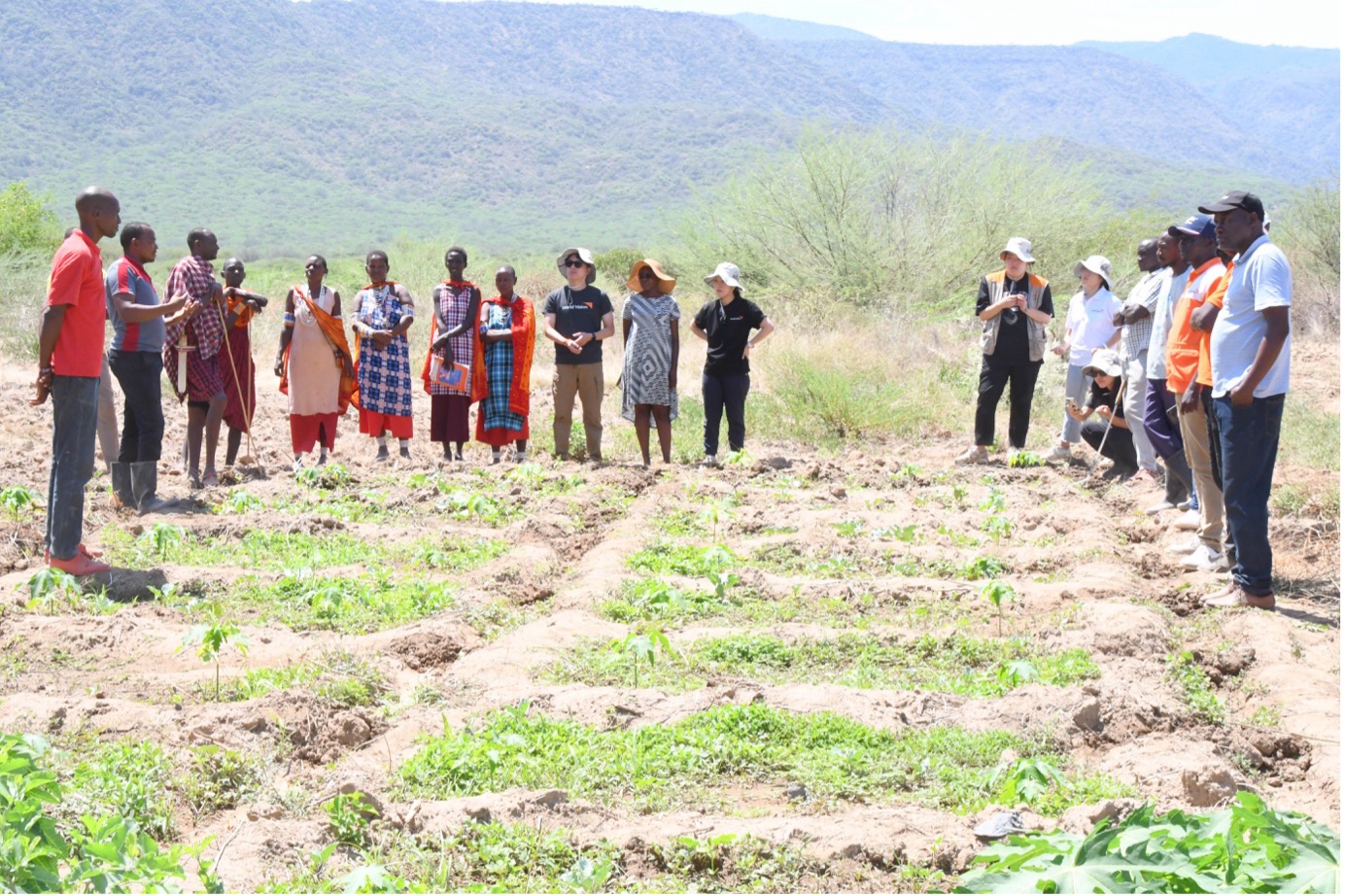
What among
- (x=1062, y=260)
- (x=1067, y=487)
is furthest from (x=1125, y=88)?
(x=1067, y=487)

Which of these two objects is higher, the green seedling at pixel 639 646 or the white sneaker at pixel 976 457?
the white sneaker at pixel 976 457

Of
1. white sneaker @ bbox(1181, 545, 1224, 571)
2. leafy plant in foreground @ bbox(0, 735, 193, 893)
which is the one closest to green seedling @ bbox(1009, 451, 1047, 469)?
white sneaker @ bbox(1181, 545, 1224, 571)

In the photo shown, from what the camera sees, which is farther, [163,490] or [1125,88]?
[1125,88]

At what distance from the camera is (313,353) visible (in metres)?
9.89

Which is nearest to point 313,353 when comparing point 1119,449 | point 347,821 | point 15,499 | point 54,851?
point 15,499

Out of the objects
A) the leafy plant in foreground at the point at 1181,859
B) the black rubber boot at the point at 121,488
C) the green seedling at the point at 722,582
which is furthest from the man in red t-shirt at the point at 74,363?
the leafy plant in foreground at the point at 1181,859

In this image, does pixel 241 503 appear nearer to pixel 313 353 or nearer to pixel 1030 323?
pixel 313 353

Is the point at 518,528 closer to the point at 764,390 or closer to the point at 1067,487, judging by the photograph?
the point at 1067,487

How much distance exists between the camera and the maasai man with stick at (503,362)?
33.8 ft

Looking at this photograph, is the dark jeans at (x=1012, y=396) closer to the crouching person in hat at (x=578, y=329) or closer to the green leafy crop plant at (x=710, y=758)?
the crouching person in hat at (x=578, y=329)

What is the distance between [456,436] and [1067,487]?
4.62 metres

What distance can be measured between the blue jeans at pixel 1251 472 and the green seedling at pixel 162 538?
204 inches

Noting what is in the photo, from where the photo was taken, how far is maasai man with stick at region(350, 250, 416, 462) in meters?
10.2

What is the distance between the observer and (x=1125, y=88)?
7859 inches
